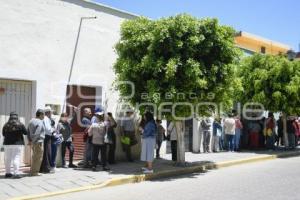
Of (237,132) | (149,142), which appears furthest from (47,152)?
(237,132)

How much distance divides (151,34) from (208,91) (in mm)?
2261

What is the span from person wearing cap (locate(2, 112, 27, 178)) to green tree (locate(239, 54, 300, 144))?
967cm

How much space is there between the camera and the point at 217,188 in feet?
34.7

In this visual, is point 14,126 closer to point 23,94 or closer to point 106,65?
point 23,94

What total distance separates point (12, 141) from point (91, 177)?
6.93 ft

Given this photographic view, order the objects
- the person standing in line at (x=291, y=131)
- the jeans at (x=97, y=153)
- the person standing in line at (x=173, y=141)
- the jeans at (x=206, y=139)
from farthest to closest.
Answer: the person standing in line at (x=291, y=131) → the jeans at (x=206, y=139) → the person standing in line at (x=173, y=141) → the jeans at (x=97, y=153)

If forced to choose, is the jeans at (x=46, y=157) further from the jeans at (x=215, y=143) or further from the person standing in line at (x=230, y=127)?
the person standing in line at (x=230, y=127)

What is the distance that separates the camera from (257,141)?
1964 cm

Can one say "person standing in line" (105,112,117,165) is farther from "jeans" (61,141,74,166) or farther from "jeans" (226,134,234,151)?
"jeans" (226,134,234,151)

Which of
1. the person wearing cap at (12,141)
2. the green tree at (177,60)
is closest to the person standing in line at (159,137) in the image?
the green tree at (177,60)

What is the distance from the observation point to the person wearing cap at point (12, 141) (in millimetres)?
11078

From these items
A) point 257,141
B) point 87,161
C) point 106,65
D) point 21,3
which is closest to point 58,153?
point 87,161

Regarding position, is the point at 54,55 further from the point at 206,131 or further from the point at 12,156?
the point at 206,131

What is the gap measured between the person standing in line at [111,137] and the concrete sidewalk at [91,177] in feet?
1.05
